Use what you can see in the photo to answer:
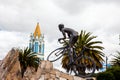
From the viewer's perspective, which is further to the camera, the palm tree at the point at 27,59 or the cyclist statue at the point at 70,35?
the palm tree at the point at 27,59

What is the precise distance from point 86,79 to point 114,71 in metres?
18.8

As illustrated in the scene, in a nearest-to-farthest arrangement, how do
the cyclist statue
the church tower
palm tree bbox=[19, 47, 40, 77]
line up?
the cyclist statue, palm tree bbox=[19, 47, 40, 77], the church tower

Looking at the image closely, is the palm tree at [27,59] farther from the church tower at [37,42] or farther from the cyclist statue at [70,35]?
the church tower at [37,42]

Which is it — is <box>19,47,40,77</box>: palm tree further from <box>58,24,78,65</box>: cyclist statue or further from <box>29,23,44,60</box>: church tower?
<box>29,23,44,60</box>: church tower

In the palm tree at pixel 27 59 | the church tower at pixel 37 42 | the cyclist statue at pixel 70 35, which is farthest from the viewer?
the church tower at pixel 37 42

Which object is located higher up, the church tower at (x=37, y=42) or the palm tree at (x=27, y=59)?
the church tower at (x=37, y=42)

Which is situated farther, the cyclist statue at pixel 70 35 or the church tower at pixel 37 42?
the church tower at pixel 37 42

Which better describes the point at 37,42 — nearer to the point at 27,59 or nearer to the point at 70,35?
the point at 27,59

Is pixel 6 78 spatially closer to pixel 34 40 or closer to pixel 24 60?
pixel 24 60

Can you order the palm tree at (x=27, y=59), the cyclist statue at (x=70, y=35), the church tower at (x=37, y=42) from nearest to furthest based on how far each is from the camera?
the cyclist statue at (x=70, y=35)
the palm tree at (x=27, y=59)
the church tower at (x=37, y=42)

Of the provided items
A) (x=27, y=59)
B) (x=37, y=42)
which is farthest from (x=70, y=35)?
(x=37, y=42)

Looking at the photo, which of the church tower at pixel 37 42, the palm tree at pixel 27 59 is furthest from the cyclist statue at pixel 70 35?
the church tower at pixel 37 42

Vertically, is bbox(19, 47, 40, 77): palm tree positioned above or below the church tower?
below

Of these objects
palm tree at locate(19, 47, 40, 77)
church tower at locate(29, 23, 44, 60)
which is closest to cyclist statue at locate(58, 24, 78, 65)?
palm tree at locate(19, 47, 40, 77)
